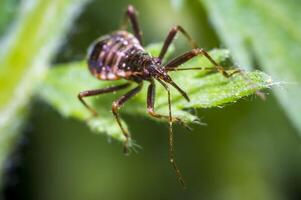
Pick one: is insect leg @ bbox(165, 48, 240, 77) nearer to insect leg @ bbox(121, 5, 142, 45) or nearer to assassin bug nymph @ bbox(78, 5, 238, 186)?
assassin bug nymph @ bbox(78, 5, 238, 186)

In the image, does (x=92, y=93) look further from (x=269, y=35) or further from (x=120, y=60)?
(x=269, y=35)

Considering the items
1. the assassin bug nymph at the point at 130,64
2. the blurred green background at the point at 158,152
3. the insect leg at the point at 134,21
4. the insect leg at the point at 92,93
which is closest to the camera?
the assassin bug nymph at the point at 130,64

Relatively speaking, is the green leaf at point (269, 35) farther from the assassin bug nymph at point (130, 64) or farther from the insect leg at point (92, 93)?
the insect leg at point (92, 93)

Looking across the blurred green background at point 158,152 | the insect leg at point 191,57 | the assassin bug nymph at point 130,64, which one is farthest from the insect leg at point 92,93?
the blurred green background at point 158,152

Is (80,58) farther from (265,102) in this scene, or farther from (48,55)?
(265,102)

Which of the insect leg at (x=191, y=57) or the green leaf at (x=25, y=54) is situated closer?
the insect leg at (x=191, y=57)

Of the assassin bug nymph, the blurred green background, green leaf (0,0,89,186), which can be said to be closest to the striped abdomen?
the assassin bug nymph
